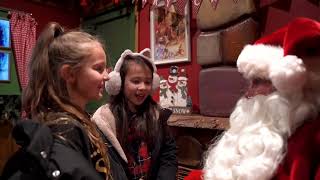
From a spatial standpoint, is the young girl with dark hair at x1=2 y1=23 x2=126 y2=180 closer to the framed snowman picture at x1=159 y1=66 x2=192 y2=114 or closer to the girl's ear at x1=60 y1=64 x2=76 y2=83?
the girl's ear at x1=60 y1=64 x2=76 y2=83

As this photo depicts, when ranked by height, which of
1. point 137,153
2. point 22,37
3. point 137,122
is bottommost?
point 137,153

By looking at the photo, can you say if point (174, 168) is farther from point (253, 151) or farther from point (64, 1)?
point (64, 1)

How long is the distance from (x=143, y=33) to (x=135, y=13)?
0.66ft

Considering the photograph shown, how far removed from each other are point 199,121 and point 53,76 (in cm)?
116

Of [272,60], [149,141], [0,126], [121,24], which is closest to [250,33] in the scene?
Answer: [149,141]

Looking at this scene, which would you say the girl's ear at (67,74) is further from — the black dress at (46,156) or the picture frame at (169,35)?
the picture frame at (169,35)

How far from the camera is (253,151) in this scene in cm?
96

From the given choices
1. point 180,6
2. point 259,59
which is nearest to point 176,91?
point 180,6

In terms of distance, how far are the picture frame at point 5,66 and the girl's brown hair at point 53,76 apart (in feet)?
7.11

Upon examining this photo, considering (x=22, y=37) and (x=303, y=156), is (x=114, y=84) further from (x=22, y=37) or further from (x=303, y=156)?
(x=22, y=37)

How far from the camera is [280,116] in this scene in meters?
→ 0.96

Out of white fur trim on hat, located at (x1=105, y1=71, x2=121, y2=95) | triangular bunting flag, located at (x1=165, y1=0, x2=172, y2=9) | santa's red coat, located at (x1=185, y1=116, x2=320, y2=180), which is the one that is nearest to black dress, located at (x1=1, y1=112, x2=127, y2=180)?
santa's red coat, located at (x1=185, y1=116, x2=320, y2=180)

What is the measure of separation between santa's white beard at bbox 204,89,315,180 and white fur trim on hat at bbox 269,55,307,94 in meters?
0.04

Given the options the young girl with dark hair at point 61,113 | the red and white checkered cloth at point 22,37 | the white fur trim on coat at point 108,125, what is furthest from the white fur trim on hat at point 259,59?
the red and white checkered cloth at point 22,37
